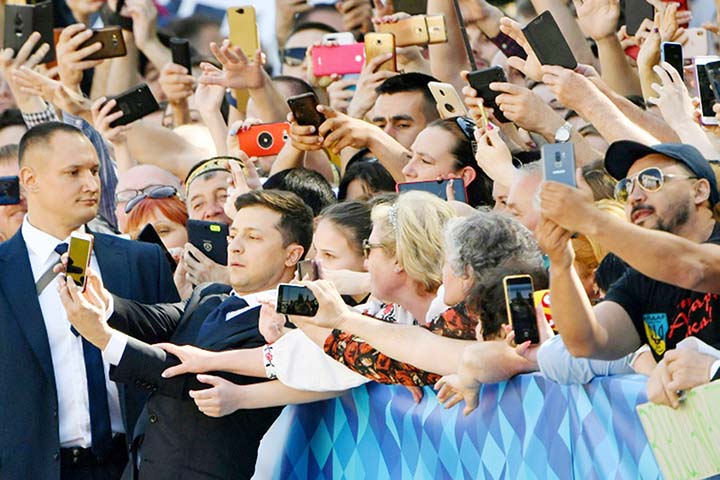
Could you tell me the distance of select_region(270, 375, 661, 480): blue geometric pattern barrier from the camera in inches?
163

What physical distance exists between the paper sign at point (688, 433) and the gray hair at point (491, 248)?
0.96m

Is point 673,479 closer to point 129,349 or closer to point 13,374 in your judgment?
point 129,349

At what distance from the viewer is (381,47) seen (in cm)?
772

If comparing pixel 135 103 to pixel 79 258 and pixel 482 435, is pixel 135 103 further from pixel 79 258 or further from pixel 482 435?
pixel 482 435

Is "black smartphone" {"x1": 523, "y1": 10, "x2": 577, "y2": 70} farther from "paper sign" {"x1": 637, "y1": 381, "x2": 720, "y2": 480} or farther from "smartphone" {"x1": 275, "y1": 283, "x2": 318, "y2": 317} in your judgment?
"paper sign" {"x1": 637, "y1": 381, "x2": 720, "y2": 480}

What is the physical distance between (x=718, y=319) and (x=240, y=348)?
234cm

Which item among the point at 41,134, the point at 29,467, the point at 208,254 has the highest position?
the point at 41,134

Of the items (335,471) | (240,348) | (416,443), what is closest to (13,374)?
(240,348)

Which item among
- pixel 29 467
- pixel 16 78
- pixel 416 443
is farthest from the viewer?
pixel 16 78

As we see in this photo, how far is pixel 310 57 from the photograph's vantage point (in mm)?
8500

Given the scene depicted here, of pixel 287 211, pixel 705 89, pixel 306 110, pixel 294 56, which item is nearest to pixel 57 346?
pixel 287 211

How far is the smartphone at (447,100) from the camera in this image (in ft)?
23.0

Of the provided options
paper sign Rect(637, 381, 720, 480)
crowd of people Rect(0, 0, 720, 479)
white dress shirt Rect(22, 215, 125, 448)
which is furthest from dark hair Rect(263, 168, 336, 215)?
paper sign Rect(637, 381, 720, 480)

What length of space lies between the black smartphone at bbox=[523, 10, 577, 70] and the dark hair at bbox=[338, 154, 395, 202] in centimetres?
112
